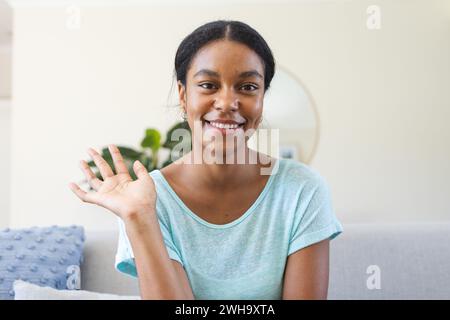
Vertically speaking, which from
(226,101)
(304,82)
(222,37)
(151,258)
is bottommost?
(151,258)

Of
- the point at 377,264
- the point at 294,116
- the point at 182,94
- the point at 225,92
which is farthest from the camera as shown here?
the point at 294,116

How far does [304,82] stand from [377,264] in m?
1.68

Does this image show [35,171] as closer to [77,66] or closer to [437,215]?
[77,66]

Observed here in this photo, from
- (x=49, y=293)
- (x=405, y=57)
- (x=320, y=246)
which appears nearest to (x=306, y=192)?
(x=320, y=246)

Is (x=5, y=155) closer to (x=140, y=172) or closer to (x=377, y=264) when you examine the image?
(x=377, y=264)

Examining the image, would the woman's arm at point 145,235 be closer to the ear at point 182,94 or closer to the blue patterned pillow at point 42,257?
the ear at point 182,94

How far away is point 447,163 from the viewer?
274 centimetres

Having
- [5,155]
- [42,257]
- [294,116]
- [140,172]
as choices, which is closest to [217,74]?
[140,172]

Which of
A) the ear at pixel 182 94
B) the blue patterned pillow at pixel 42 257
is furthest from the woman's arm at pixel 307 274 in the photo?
the blue patterned pillow at pixel 42 257

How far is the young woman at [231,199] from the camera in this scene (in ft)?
2.63

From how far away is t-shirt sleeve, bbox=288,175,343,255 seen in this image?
33.0 inches

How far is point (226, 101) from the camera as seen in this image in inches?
31.1

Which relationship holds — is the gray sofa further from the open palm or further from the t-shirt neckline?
the open palm

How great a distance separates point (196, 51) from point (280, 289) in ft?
1.34
